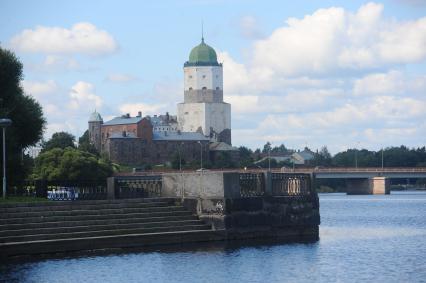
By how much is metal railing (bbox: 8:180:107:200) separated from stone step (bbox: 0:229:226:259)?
896 cm

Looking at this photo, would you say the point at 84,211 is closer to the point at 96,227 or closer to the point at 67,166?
the point at 96,227

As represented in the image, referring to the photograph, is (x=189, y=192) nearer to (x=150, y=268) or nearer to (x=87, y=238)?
(x=87, y=238)

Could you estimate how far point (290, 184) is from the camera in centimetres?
5497

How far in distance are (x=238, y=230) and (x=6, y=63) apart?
23861 millimetres

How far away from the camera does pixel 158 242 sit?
46.1 meters

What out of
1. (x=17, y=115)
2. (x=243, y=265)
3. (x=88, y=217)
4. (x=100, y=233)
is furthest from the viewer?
(x=17, y=115)

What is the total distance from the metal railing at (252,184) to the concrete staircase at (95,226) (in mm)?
3096

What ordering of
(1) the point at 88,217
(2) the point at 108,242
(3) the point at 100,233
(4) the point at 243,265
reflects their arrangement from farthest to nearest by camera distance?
1. (1) the point at 88,217
2. (3) the point at 100,233
3. (2) the point at 108,242
4. (4) the point at 243,265

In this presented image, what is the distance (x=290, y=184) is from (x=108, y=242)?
13984 mm

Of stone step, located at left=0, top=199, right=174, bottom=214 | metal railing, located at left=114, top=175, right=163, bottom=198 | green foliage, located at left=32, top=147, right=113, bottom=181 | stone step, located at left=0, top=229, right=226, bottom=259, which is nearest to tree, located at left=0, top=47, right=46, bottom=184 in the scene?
metal railing, located at left=114, top=175, right=163, bottom=198

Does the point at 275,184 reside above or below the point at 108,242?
above

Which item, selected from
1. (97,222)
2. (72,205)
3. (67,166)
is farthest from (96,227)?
(67,166)

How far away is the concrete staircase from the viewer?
42406 mm

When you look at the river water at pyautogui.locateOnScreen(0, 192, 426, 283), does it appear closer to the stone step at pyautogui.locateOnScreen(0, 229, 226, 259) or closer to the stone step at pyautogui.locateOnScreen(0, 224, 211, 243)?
the stone step at pyautogui.locateOnScreen(0, 229, 226, 259)
